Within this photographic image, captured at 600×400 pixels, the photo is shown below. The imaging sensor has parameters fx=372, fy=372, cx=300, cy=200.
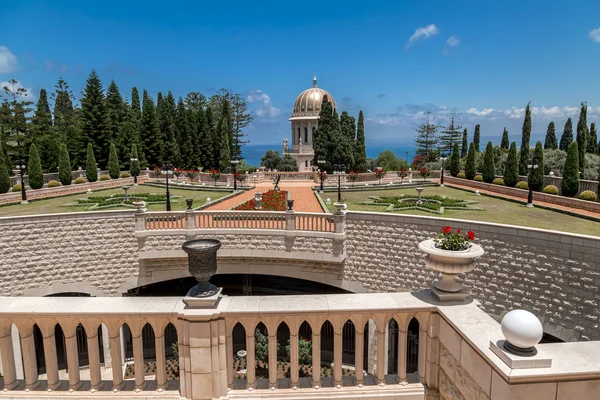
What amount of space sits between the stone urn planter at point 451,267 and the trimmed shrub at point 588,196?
20.3 m

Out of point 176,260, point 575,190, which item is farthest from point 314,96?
point 176,260

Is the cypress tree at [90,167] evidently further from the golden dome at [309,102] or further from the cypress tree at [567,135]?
the cypress tree at [567,135]

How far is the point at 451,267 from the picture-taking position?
4293 mm

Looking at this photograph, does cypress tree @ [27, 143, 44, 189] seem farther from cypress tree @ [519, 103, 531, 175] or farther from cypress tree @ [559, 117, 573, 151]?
cypress tree @ [559, 117, 573, 151]

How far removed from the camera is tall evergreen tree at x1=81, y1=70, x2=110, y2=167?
3862cm

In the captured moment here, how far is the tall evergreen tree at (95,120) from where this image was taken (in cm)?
3862

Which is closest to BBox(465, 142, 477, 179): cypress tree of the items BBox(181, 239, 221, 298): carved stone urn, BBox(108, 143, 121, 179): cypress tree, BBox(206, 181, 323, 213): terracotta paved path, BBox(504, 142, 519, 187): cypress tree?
BBox(504, 142, 519, 187): cypress tree

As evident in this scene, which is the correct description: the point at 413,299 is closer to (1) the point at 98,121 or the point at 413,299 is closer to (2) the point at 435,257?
(2) the point at 435,257

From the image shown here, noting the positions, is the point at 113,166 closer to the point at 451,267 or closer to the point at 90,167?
the point at 90,167

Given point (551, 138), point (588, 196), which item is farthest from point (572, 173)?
point (551, 138)

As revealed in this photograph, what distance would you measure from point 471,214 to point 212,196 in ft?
53.1

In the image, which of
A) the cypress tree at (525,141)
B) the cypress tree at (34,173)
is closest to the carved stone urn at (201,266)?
the cypress tree at (34,173)

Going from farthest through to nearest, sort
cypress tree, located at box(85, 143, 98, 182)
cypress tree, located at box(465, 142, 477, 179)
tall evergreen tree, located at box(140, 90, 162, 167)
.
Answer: tall evergreen tree, located at box(140, 90, 162, 167)
cypress tree, located at box(465, 142, 477, 179)
cypress tree, located at box(85, 143, 98, 182)

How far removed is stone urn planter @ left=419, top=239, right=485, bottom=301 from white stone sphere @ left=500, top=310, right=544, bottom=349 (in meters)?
1.26
